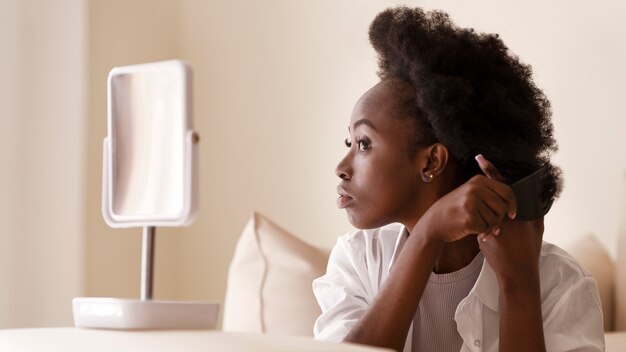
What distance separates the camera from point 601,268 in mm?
1693

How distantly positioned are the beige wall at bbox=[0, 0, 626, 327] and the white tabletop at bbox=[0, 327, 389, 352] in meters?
1.29

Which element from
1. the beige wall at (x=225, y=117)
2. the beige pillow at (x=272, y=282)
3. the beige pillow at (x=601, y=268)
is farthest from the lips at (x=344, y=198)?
the beige wall at (x=225, y=117)

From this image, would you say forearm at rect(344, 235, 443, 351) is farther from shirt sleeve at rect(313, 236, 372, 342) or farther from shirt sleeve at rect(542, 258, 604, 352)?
shirt sleeve at rect(542, 258, 604, 352)

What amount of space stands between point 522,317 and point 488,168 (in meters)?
Answer: 0.21

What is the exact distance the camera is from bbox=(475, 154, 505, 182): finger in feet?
4.02

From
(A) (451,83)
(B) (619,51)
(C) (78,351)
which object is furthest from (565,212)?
(C) (78,351)

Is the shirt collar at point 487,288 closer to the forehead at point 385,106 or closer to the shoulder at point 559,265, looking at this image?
the shoulder at point 559,265

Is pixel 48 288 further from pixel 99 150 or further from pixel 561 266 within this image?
pixel 561 266

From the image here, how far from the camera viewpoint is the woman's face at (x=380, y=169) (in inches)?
51.8

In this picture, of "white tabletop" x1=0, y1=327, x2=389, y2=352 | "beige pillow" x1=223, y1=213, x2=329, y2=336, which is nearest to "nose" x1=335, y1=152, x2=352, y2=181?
"beige pillow" x1=223, y1=213, x2=329, y2=336

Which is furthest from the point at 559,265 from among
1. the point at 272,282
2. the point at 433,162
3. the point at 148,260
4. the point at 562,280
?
the point at 148,260

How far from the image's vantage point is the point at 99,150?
93.1 inches

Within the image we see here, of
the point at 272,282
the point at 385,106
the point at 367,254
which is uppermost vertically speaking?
the point at 385,106

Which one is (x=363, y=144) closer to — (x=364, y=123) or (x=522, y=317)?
(x=364, y=123)
